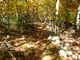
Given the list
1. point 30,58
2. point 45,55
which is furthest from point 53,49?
point 30,58

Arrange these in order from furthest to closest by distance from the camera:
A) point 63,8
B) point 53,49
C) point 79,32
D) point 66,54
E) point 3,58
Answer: point 63,8, point 79,32, point 53,49, point 66,54, point 3,58

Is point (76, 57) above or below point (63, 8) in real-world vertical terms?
below

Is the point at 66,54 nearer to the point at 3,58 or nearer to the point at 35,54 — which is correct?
the point at 35,54

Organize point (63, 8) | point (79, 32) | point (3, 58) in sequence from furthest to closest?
point (63, 8) < point (79, 32) < point (3, 58)

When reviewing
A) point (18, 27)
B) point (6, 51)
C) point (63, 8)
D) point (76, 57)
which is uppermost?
point (63, 8)

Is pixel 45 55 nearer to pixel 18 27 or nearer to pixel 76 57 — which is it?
pixel 76 57

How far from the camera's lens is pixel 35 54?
723cm

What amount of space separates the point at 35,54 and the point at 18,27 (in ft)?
26.0

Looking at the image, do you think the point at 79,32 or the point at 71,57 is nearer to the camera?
the point at 71,57

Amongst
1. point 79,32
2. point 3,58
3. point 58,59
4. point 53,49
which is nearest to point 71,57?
point 58,59

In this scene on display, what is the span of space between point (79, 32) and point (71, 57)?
8038mm

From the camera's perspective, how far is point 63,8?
1520 cm

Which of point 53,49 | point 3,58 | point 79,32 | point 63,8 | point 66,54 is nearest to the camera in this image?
point 3,58

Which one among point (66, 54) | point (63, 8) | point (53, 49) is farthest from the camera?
point (63, 8)
